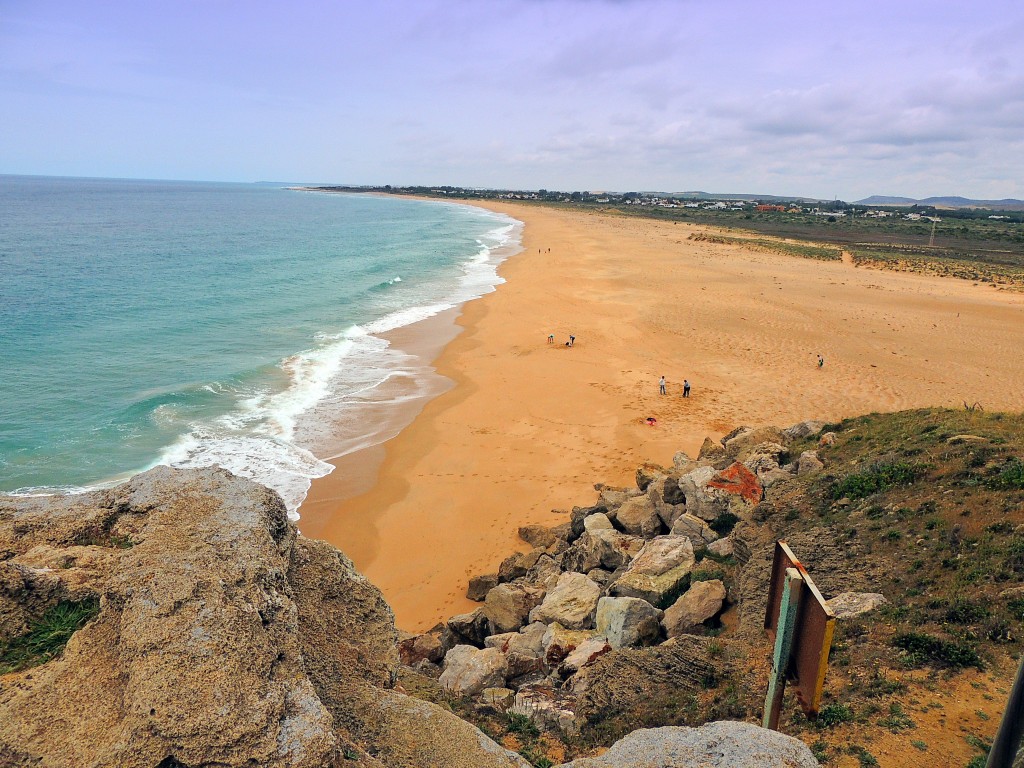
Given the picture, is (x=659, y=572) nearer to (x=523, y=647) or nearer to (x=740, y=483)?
(x=523, y=647)

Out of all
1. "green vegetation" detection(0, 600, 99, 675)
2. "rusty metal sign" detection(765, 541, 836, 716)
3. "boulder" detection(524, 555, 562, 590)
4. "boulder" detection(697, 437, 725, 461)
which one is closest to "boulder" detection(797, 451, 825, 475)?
"boulder" detection(697, 437, 725, 461)

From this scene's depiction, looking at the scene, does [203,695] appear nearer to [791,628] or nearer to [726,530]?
[791,628]

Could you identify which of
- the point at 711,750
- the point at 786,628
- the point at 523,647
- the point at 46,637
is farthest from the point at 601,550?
the point at 46,637

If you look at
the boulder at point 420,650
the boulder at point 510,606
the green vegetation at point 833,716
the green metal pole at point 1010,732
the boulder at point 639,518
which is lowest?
the boulder at point 420,650

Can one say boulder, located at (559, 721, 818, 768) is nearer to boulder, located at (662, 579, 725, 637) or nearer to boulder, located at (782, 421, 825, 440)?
boulder, located at (662, 579, 725, 637)

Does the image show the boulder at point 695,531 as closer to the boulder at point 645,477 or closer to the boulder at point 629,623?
the boulder at point 629,623

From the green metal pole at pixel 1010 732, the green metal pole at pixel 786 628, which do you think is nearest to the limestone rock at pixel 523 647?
the green metal pole at pixel 786 628
